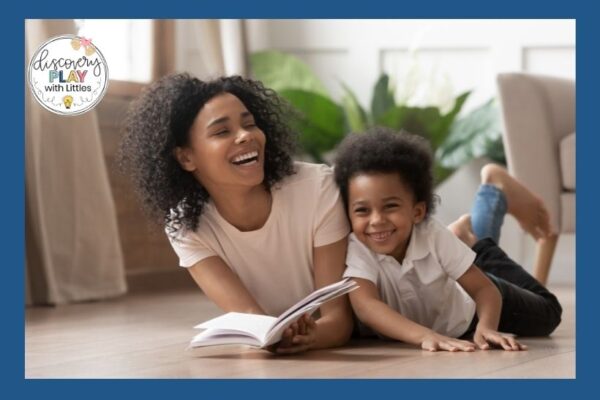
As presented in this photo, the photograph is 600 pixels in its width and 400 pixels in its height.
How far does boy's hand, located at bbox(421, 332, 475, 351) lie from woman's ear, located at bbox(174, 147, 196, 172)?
1.71 ft

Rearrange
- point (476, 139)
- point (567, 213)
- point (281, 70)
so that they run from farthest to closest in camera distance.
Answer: point (281, 70) < point (476, 139) < point (567, 213)

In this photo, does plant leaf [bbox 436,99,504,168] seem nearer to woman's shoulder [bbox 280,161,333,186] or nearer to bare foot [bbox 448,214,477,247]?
bare foot [bbox 448,214,477,247]

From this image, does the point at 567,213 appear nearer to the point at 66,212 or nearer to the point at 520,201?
the point at 520,201

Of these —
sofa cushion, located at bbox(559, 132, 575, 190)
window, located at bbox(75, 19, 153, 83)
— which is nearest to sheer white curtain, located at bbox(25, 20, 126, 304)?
window, located at bbox(75, 19, 153, 83)

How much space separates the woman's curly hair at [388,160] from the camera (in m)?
1.85

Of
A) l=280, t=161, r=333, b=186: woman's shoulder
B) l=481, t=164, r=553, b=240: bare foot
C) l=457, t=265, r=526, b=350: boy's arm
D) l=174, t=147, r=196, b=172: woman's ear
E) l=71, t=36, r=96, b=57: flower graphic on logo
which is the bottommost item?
l=457, t=265, r=526, b=350: boy's arm

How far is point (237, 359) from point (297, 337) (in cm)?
11

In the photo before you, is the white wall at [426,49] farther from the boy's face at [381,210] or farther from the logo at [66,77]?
the logo at [66,77]

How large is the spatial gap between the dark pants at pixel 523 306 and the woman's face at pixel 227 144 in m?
0.54

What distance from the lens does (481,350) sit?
1.73 m

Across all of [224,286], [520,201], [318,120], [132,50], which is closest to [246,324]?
[224,286]

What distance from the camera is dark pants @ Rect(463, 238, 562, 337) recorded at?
6.58 ft

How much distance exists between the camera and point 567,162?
336 cm

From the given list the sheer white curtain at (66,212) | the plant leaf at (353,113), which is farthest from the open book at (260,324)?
the plant leaf at (353,113)
